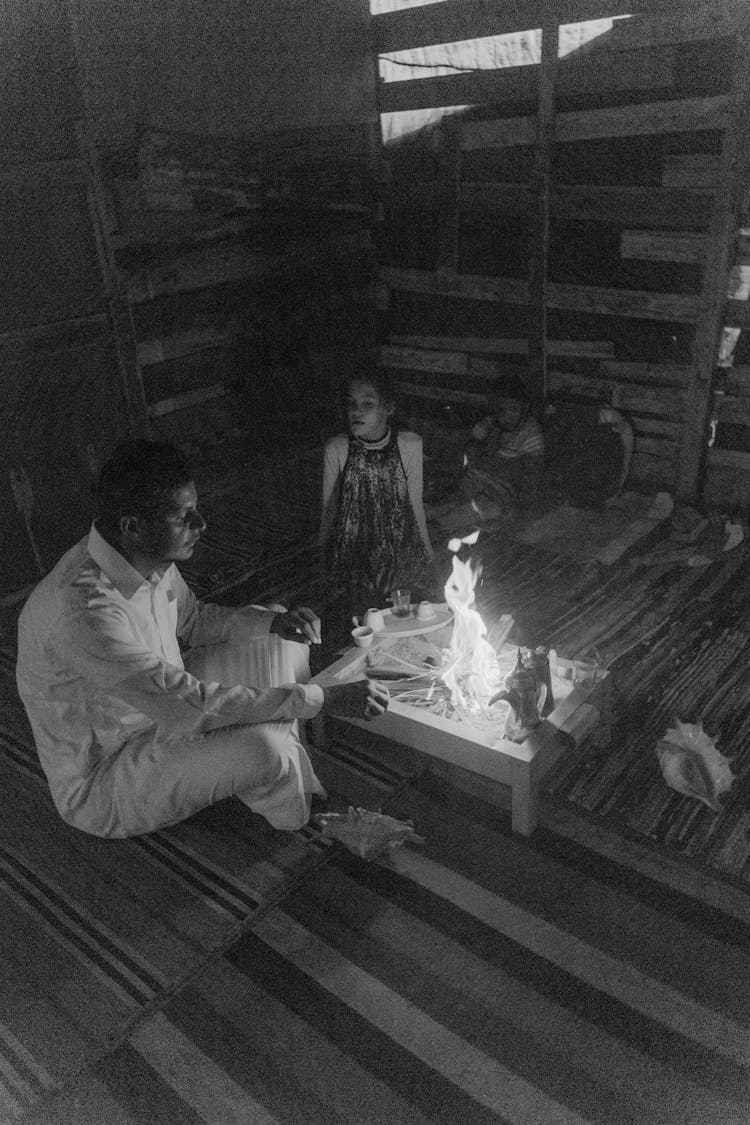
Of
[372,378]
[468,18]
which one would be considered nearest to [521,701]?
[372,378]

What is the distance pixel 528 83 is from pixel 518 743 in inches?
230

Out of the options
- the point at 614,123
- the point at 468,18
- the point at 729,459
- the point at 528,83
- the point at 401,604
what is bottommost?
the point at 729,459

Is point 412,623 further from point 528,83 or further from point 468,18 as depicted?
point 468,18

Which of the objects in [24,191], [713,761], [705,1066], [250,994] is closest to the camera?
[705,1066]

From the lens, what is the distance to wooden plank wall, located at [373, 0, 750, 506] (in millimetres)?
6566

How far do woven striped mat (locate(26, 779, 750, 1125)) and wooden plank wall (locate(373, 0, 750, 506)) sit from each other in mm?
4735

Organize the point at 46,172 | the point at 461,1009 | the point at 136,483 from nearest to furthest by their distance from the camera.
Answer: the point at 461,1009
the point at 136,483
the point at 46,172

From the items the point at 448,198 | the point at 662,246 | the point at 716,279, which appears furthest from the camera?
the point at 448,198

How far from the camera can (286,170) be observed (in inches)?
311

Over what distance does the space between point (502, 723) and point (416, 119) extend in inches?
243

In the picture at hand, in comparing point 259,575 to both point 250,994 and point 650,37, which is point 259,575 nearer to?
point 250,994

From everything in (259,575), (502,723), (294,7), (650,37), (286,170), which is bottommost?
(259,575)

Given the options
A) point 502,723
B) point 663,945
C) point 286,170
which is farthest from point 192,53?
point 663,945

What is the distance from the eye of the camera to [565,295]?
761 cm
